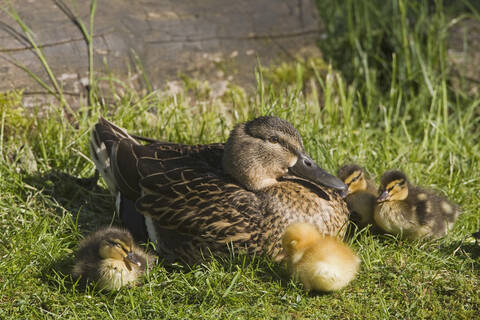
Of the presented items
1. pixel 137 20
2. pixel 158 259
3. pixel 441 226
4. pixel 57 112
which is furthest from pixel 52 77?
pixel 441 226

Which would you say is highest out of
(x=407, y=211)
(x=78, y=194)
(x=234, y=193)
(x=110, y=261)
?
(x=234, y=193)

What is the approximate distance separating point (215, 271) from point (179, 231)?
333 mm

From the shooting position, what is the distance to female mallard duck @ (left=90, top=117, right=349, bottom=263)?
3408 millimetres

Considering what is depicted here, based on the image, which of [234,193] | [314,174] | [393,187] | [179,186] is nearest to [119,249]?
[179,186]

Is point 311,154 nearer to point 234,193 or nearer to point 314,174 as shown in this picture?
point 314,174

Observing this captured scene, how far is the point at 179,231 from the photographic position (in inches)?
139

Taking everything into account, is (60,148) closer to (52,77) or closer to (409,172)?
(52,77)

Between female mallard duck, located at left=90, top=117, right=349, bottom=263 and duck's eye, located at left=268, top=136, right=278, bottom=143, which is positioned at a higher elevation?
duck's eye, located at left=268, top=136, right=278, bottom=143

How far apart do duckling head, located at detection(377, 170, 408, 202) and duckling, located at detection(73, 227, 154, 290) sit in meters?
1.50

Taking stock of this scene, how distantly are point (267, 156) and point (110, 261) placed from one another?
3.55 feet

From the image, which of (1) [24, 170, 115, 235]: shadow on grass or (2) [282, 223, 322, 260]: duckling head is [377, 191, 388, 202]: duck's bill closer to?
(2) [282, 223, 322, 260]: duckling head

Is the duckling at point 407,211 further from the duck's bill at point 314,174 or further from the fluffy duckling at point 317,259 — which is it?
the fluffy duckling at point 317,259

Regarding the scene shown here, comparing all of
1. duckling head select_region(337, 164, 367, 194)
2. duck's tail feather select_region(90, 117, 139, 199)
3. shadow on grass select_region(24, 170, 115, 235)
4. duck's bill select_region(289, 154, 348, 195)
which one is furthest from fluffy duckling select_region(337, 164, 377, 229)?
shadow on grass select_region(24, 170, 115, 235)

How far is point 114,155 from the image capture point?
3949mm
